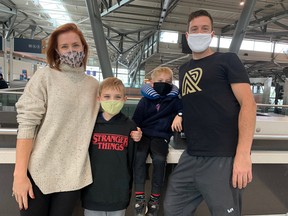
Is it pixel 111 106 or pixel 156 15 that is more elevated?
pixel 156 15

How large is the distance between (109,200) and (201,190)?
0.54m

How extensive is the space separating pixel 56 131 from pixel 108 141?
0.30 m

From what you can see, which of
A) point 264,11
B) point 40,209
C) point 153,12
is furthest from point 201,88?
point 264,11

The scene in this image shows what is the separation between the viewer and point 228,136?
133 cm

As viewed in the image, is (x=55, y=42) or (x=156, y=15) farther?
(x=156, y=15)

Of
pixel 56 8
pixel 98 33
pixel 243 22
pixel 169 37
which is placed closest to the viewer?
pixel 98 33

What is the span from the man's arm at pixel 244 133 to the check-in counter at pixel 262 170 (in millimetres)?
494

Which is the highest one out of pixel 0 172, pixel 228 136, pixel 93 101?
pixel 93 101

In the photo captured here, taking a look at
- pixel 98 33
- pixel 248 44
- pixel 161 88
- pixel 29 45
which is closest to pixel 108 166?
pixel 161 88

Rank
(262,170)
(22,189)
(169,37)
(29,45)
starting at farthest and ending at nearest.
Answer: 1. (169,37)
2. (29,45)
3. (262,170)
4. (22,189)

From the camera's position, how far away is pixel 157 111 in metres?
1.64

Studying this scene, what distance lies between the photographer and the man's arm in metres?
1.25

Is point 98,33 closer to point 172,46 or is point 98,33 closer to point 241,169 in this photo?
point 241,169

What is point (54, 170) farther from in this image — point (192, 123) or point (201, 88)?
point (201, 88)
